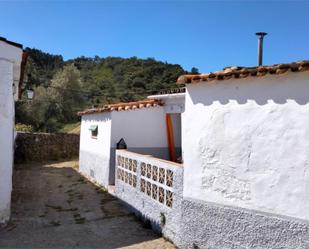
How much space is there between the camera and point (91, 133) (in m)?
16.2

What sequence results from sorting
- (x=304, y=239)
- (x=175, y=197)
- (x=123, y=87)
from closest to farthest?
(x=304, y=239)
(x=175, y=197)
(x=123, y=87)

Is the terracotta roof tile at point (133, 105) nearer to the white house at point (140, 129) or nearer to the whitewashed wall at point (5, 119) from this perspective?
the white house at point (140, 129)

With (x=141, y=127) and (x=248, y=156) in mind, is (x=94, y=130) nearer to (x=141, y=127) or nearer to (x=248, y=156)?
(x=141, y=127)

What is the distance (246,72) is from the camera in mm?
5785

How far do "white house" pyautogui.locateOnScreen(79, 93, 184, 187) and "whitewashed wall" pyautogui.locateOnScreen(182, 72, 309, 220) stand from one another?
17.7ft

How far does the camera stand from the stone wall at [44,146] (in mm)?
22797

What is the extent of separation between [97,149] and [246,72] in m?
10.2

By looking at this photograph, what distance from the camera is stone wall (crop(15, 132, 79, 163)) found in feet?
74.8

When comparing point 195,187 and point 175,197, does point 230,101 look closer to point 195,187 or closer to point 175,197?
point 195,187

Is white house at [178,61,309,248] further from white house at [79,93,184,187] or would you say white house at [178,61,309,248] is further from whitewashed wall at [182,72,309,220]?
white house at [79,93,184,187]

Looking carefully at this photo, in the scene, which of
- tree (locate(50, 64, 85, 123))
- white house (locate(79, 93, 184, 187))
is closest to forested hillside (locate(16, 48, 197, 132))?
tree (locate(50, 64, 85, 123))

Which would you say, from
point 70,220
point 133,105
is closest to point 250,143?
point 70,220

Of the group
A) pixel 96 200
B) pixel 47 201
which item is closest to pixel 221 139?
pixel 96 200

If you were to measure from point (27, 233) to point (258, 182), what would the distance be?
222 inches
